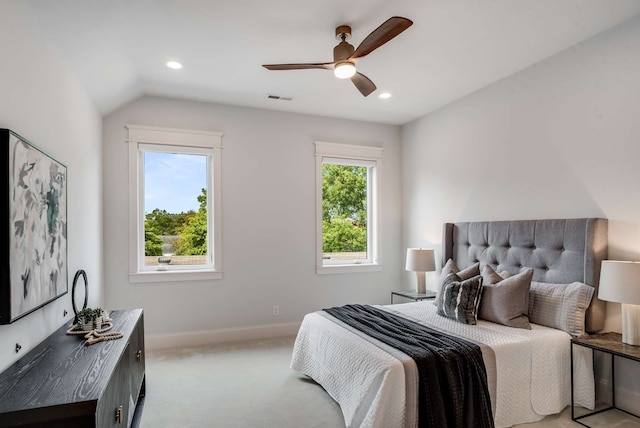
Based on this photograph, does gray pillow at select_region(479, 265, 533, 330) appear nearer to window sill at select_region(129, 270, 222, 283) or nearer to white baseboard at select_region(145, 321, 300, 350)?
white baseboard at select_region(145, 321, 300, 350)

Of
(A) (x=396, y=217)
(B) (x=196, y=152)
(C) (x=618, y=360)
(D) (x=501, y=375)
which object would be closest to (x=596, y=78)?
(C) (x=618, y=360)

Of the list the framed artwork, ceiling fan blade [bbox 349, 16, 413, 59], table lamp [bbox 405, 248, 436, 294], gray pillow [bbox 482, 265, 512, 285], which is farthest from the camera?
table lamp [bbox 405, 248, 436, 294]

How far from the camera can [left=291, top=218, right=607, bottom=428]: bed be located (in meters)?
2.18

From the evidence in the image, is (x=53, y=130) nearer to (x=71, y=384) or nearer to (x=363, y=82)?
(x=71, y=384)

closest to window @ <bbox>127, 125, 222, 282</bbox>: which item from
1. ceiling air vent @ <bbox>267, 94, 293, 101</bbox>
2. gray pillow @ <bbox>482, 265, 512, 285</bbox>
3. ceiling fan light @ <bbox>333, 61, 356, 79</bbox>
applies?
ceiling air vent @ <bbox>267, 94, 293, 101</bbox>

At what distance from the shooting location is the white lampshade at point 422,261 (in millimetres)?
4316

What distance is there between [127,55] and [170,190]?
1.59m

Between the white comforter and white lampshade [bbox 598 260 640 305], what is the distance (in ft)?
1.47

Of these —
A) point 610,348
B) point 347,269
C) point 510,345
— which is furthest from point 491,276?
point 347,269

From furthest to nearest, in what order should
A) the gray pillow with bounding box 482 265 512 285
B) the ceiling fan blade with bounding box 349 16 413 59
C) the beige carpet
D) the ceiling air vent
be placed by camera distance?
1. the ceiling air vent
2. the gray pillow with bounding box 482 265 512 285
3. the beige carpet
4. the ceiling fan blade with bounding box 349 16 413 59

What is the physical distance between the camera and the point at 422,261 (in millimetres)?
4320

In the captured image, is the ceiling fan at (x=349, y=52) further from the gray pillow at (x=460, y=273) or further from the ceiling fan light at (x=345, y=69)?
the gray pillow at (x=460, y=273)

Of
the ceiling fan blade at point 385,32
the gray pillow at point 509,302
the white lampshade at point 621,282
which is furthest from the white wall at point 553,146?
the ceiling fan blade at point 385,32

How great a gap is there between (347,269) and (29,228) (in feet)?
11.6
